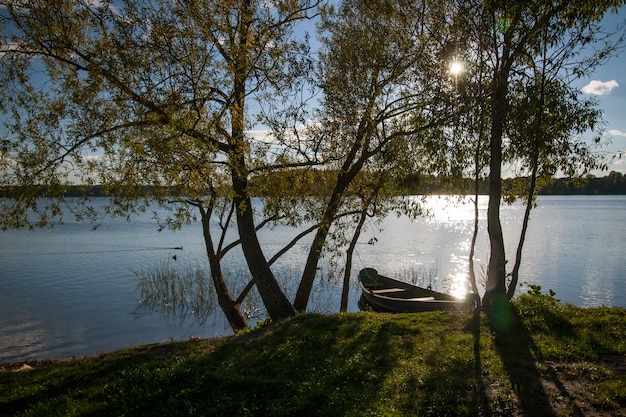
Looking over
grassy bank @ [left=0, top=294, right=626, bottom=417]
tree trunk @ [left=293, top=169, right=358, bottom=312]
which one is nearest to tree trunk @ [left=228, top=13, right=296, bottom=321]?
tree trunk @ [left=293, top=169, right=358, bottom=312]

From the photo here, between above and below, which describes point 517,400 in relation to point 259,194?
below

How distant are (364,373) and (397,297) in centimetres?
1364

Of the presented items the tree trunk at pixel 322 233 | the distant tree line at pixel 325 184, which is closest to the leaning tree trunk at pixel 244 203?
the distant tree line at pixel 325 184

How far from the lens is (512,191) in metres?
12.8

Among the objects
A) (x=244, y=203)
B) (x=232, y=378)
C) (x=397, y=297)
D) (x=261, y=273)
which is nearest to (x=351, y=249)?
(x=261, y=273)

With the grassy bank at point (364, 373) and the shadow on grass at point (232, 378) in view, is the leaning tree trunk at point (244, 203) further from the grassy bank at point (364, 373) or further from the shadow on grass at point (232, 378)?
the shadow on grass at point (232, 378)

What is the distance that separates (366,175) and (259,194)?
4.48 metres

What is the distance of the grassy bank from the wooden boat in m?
5.36

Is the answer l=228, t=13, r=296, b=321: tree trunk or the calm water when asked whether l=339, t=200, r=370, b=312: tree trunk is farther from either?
l=228, t=13, r=296, b=321: tree trunk

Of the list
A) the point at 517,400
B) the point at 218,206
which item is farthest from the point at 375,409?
the point at 218,206

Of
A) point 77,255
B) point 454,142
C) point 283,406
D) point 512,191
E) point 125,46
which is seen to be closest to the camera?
point 283,406

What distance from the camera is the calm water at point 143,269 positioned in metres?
18.7

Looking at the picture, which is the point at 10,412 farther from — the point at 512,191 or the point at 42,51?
the point at 512,191

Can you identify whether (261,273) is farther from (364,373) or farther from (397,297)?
(397,297)
